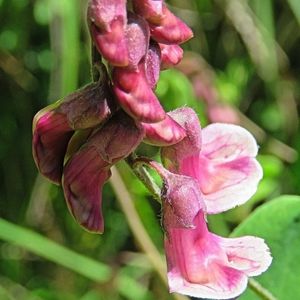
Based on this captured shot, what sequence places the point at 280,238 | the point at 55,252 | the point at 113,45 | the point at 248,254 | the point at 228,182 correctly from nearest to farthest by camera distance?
1. the point at 113,45
2. the point at 248,254
3. the point at 228,182
4. the point at 280,238
5. the point at 55,252

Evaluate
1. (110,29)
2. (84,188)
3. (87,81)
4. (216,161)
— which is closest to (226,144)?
(216,161)

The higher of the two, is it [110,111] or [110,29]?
[110,29]

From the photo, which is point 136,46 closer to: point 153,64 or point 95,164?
point 153,64

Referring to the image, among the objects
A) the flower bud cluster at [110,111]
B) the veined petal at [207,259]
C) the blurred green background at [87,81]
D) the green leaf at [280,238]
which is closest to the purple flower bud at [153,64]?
the flower bud cluster at [110,111]

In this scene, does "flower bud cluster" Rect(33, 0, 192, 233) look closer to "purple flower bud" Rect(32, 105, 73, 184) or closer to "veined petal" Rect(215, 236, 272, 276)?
"purple flower bud" Rect(32, 105, 73, 184)

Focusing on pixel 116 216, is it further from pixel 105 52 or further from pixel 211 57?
pixel 105 52

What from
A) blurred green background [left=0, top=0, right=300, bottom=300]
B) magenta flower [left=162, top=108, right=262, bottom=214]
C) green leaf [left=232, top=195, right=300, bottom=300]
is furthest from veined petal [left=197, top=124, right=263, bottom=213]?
blurred green background [left=0, top=0, right=300, bottom=300]

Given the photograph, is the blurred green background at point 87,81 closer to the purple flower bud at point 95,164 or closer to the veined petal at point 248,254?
the veined petal at point 248,254
